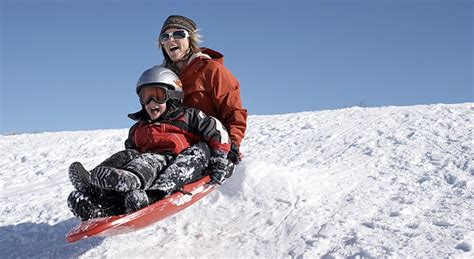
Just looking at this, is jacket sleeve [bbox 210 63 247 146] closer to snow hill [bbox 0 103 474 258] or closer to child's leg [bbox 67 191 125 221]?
snow hill [bbox 0 103 474 258]

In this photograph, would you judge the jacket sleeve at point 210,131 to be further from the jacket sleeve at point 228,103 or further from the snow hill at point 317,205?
the snow hill at point 317,205

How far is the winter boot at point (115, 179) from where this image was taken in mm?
2918

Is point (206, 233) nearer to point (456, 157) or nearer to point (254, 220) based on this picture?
point (254, 220)

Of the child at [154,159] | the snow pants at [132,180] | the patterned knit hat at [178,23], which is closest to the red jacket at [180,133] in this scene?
the child at [154,159]

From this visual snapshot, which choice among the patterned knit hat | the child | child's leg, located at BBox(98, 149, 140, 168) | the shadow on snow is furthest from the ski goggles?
the shadow on snow

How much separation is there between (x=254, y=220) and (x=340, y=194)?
0.83 m

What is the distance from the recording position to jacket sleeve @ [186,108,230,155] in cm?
348

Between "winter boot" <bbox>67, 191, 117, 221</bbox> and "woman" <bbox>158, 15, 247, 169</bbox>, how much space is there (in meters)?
1.06

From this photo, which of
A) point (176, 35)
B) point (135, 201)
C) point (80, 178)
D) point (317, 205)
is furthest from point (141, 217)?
point (176, 35)

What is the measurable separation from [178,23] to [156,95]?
2.77 ft

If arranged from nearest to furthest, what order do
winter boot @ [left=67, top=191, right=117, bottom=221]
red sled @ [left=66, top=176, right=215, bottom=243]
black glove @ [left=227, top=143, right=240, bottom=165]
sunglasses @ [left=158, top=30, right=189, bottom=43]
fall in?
1. red sled @ [left=66, top=176, right=215, bottom=243]
2. winter boot @ [left=67, top=191, right=117, bottom=221]
3. black glove @ [left=227, top=143, right=240, bottom=165]
4. sunglasses @ [left=158, top=30, right=189, bottom=43]

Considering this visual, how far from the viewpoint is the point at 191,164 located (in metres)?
3.28

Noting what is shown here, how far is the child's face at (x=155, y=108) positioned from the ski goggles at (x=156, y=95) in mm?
20

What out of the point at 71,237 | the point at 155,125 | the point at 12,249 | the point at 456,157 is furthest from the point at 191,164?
the point at 456,157
